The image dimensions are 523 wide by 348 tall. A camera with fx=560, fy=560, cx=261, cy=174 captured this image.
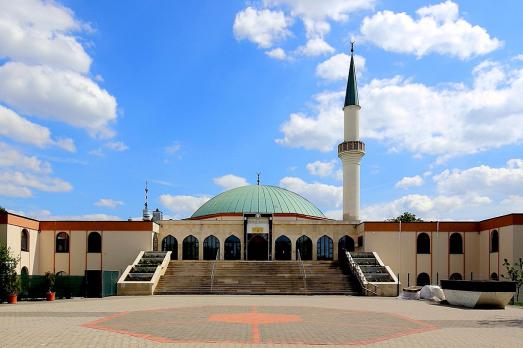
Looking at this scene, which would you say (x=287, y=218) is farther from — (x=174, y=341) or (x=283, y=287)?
(x=174, y=341)

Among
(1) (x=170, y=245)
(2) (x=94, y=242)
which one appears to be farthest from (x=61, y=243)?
(1) (x=170, y=245)

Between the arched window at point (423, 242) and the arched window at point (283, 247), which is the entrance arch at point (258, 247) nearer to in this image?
the arched window at point (283, 247)

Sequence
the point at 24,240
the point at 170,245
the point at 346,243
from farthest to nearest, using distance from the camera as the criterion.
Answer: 1. the point at 346,243
2. the point at 170,245
3. the point at 24,240

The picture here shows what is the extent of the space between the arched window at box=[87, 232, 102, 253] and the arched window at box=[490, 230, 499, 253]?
2874 cm

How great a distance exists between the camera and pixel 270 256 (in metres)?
46.1

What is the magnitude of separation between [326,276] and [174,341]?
24604mm

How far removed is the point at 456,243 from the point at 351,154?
11.6 m

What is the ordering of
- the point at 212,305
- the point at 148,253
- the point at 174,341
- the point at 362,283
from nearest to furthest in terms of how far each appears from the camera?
the point at 174,341, the point at 212,305, the point at 362,283, the point at 148,253

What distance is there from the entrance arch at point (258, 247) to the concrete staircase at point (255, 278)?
20.2ft

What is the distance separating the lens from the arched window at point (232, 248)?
152ft

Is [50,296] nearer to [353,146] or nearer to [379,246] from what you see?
[379,246]

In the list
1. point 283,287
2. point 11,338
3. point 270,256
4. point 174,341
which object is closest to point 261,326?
A: point 174,341

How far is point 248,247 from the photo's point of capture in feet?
153

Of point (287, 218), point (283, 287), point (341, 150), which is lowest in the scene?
point (283, 287)
